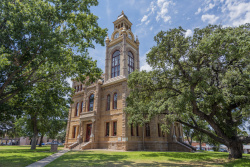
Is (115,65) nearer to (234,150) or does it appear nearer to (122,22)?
(122,22)

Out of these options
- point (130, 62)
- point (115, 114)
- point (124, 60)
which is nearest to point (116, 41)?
point (130, 62)

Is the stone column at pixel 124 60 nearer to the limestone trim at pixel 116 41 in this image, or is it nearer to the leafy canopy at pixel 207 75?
the limestone trim at pixel 116 41

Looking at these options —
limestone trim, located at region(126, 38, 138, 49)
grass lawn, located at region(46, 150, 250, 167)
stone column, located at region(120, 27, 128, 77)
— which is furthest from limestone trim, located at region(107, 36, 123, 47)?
grass lawn, located at region(46, 150, 250, 167)

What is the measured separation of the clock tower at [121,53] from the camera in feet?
89.2

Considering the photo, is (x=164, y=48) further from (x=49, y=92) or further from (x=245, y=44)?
(x=49, y=92)

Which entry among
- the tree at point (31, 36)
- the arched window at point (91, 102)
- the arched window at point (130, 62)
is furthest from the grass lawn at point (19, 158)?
the arched window at point (130, 62)

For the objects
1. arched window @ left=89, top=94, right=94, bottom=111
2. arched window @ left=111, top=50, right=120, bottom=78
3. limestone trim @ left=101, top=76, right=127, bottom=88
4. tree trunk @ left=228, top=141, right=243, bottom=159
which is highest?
arched window @ left=111, top=50, right=120, bottom=78

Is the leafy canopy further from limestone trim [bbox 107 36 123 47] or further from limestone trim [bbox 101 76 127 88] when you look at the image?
limestone trim [bbox 107 36 123 47]

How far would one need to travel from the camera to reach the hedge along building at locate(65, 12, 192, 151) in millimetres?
22588

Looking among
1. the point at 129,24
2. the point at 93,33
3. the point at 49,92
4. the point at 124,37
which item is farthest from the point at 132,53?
the point at 49,92

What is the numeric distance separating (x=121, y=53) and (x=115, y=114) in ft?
36.7

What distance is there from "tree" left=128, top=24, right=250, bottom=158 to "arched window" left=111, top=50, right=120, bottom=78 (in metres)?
12.8

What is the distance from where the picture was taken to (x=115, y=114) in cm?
2412

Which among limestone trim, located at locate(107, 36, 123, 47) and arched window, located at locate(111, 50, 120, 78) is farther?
limestone trim, located at locate(107, 36, 123, 47)
